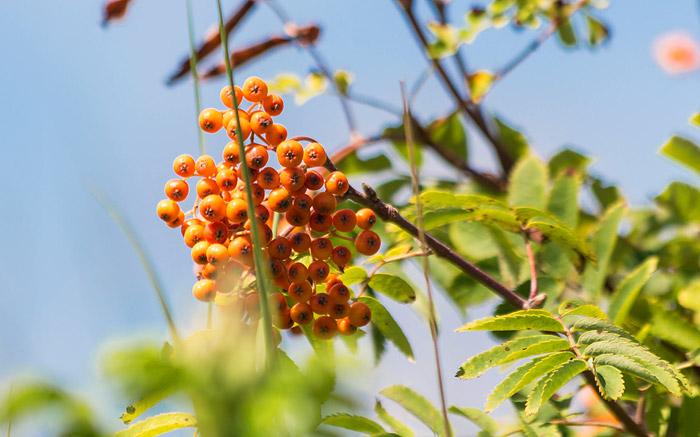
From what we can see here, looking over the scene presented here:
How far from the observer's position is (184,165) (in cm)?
69

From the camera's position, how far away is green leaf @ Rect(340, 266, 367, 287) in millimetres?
750

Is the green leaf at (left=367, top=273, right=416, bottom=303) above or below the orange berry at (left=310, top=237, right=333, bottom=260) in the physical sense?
below

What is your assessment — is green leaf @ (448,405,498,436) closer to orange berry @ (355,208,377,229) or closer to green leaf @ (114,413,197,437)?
orange berry @ (355,208,377,229)

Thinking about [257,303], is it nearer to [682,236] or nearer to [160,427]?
[160,427]

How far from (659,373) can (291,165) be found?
0.40 meters

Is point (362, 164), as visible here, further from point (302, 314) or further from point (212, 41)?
point (302, 314)

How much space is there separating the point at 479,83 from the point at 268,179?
3.20 ft

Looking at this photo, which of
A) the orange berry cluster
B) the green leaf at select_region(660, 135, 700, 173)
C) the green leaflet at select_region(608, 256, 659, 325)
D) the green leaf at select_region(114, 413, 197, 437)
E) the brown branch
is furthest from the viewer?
the brown branch

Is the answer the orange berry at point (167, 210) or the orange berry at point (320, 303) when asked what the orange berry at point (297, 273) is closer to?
the orange berry at point (320, 303)

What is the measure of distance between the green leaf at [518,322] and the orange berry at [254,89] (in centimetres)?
32

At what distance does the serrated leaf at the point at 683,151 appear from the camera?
118 centimetres

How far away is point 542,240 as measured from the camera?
102cm

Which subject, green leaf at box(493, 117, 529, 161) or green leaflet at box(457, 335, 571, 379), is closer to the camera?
green leaflet at box(457, 335, 571, 379)

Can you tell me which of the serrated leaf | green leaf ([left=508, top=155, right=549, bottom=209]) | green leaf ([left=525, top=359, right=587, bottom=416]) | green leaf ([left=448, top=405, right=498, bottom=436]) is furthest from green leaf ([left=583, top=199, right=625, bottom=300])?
green leaf ([left=525, top=359, right=587, bottom=416])
